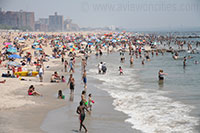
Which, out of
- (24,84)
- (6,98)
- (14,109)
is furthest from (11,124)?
(24,84)

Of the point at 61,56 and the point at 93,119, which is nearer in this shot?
the point at 93,119

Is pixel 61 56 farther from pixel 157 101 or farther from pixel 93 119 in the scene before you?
pixel 93 119

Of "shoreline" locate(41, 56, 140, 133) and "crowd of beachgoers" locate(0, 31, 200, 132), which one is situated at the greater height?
"crowd of beachgoers" locate(0, 31, 200, 132)

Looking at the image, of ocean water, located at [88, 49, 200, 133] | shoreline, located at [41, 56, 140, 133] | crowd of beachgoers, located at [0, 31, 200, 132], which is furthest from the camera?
crowd of beachgoers, located at [0, 31, 200, 132]

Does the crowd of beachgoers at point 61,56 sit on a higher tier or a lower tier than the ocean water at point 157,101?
higher

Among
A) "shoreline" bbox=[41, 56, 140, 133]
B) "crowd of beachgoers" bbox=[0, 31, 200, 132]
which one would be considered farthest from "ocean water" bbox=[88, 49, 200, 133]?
"crowd of beachgoers" bbox=[0, 31, 200, 132]

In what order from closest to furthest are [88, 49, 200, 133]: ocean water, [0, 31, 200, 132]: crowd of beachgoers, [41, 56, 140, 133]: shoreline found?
[41, 56, 140, 133]: shoreline < [88, 49, 200, 133]: ocean water < [0, 31, 200, 132]: crowd of beachgoers

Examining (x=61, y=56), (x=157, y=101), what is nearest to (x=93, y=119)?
(x=157, y=101)

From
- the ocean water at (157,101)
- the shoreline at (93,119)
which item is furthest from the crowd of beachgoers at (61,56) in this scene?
the ocean water at (157,101)

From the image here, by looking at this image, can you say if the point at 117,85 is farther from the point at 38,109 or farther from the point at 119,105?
the point at 38,109

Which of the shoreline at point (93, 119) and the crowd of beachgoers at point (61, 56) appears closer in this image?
the shoreline at point (93, 119)

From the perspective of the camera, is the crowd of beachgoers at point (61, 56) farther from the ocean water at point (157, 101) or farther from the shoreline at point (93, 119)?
the ocean water at point (157, 101)

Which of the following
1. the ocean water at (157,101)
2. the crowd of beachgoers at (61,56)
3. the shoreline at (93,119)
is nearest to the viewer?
the shoreline at (93,119)

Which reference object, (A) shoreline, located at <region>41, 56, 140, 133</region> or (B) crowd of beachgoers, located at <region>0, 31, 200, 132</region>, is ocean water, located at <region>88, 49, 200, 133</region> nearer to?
(A) shoreline, located at <region>41, 56, 140, 133</region>
